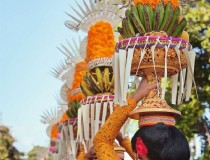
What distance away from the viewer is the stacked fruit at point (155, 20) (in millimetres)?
3555

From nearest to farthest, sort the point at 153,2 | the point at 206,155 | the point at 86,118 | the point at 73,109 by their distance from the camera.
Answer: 1. the point at 153,2
2. the point at 86,118
3. the point at 73,109
4. the point at 206,155

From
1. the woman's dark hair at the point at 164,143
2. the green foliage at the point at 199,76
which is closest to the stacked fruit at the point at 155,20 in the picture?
the woman's dark hair at the point at 164,143

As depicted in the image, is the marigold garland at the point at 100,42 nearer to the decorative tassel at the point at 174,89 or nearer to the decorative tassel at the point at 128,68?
the decorative tassel at the point at 174,89

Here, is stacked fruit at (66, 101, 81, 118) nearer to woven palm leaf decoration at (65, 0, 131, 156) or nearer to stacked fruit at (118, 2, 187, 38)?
woven palm leaf decoration at (65, 0, 131, 156)

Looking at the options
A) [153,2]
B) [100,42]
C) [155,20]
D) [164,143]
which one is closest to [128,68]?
[155,20]

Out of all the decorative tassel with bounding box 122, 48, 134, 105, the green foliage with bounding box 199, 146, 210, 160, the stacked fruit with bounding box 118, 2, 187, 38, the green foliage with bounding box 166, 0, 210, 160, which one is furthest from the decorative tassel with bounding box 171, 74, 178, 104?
the green foliage with bounding box 199, 146, 210, 160

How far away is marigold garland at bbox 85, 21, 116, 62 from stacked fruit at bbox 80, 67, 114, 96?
8.5 inches

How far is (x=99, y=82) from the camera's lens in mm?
5113

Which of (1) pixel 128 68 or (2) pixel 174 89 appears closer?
(1) pixel 128 68

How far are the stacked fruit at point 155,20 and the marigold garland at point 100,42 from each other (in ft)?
6.12

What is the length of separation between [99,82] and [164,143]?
7.43ft

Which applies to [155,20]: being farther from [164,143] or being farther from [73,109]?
[73,109]

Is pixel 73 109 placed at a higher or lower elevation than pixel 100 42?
lower

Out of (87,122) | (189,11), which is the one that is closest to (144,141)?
(87,122)
